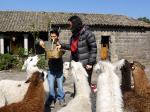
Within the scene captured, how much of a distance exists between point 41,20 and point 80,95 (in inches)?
1045

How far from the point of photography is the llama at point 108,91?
17.4ft

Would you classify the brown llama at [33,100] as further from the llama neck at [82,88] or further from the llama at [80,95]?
the llama neck at [82,88]

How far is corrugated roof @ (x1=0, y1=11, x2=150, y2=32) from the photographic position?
30.1 m

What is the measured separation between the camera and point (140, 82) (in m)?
6.74

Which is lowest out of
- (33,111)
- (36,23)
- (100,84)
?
(33,111)

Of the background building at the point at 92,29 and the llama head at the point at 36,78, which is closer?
the llama head at the point at 36,78

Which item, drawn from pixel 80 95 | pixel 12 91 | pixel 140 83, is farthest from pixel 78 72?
pixel 12 91

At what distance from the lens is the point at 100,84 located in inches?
219

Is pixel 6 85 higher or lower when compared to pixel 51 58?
lower

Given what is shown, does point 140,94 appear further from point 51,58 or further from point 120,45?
point 120,45

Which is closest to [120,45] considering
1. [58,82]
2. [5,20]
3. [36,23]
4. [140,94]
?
[36,23]

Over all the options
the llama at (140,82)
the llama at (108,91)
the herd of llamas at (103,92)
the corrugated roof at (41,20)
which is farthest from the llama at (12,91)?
the corrugated roof at (41,20)

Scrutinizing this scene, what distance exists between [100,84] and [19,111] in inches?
59.2

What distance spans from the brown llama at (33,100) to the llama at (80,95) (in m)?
0.59
